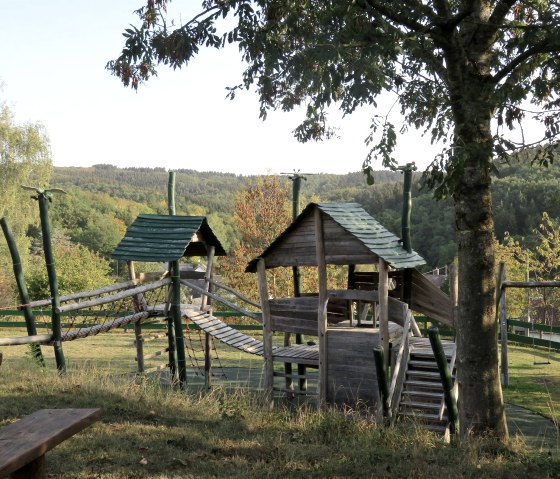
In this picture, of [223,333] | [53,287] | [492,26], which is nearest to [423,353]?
[223,333]

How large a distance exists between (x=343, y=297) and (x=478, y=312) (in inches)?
187

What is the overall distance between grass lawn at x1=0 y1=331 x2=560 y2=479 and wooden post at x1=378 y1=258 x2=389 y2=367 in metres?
4.06

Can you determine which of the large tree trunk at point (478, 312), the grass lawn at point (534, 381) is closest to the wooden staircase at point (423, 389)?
the grass lawn at point (534, 381)

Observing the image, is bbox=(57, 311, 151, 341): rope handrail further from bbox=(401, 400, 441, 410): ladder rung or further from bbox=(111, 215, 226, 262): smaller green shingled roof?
bbox=(401, 400, 441, 410): ladder rung

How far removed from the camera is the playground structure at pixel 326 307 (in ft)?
37.8

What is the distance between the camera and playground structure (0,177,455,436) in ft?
37.8

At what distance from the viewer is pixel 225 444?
21.2 ft

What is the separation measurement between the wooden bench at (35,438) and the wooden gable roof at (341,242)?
7.79 meters

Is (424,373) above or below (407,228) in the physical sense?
below

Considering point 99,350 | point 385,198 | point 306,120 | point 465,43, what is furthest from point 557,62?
point 385,198

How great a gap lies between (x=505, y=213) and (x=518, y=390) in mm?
54314

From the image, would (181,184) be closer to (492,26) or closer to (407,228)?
(407,228)

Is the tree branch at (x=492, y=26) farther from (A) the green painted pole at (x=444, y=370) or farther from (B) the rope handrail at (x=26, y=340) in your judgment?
(B) the rope handrail at (x=26, y=340)

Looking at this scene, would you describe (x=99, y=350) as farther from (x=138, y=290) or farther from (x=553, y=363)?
(x=553, y=363)
